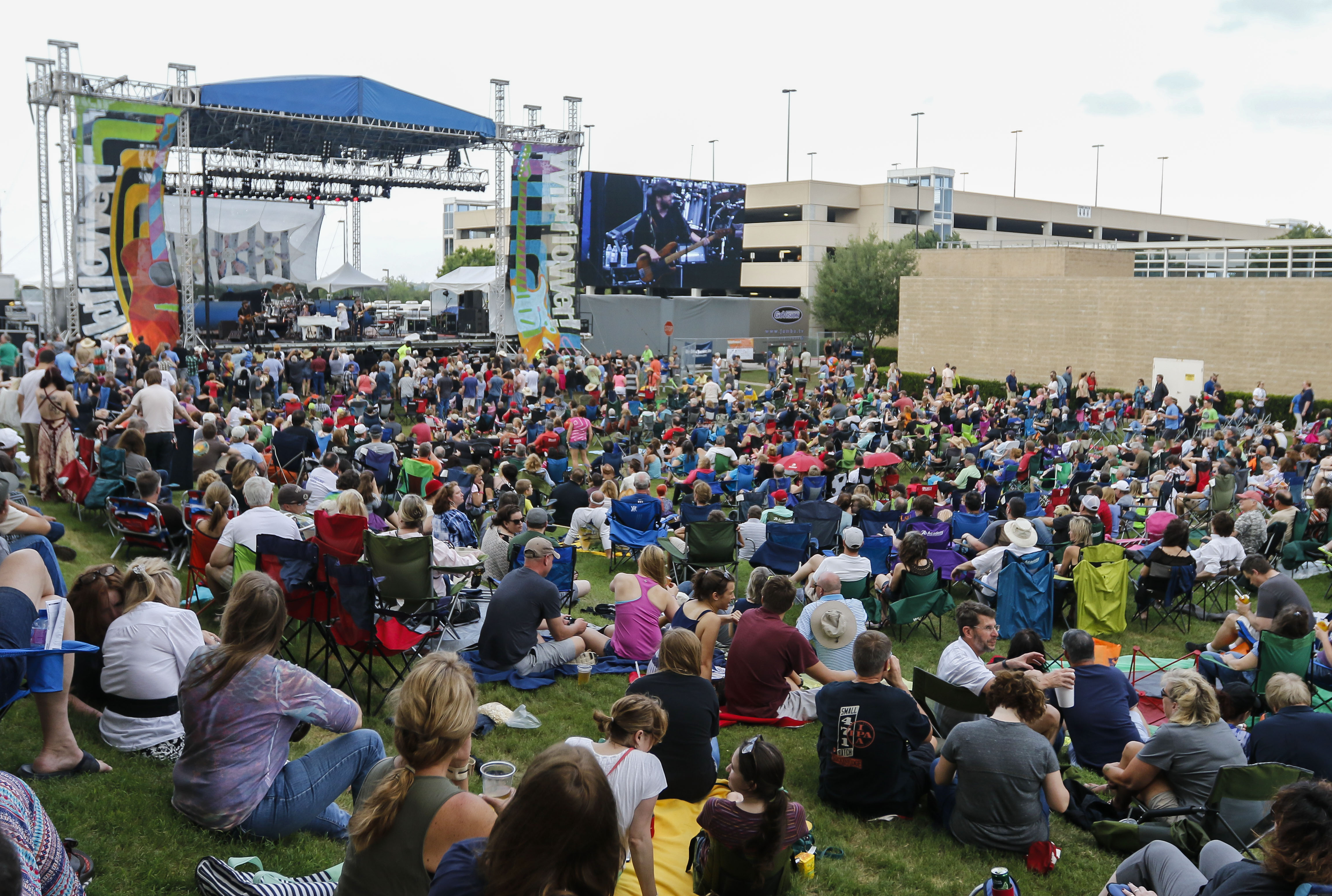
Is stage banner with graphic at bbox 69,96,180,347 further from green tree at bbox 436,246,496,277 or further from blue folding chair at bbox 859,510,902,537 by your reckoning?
green tree at bbox 436,246,496,277

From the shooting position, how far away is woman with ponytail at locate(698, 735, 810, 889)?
3670 mm

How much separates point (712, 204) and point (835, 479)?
2478cm

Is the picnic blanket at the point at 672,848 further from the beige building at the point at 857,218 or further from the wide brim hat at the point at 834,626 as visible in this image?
the beige building at the point at 857,218

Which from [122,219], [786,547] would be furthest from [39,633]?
[122,219]

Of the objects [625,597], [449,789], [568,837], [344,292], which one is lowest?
[625,597]

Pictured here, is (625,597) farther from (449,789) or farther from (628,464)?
(628,464)

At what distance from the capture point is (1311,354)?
24328 mm

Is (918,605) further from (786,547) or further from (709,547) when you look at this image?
(709,547)

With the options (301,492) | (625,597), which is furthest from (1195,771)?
(301,492)

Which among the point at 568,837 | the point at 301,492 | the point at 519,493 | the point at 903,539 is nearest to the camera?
the point at 568,837

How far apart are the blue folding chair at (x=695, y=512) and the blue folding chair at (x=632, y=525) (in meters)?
0.28

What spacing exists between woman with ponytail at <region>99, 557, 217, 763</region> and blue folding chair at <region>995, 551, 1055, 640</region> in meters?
6.02

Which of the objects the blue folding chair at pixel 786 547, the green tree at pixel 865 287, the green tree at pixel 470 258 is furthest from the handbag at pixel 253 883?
the green tree at pixel 470 258

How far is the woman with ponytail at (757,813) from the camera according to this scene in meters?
3.67
